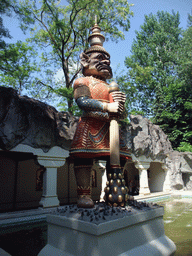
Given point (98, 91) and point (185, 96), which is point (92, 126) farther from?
point (185, 96)

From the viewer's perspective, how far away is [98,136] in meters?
2.68

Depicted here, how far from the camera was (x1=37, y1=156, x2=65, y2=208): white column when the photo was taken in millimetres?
6883

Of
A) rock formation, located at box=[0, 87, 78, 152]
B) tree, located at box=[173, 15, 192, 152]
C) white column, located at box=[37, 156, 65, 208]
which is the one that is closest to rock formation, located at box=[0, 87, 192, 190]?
rock formation, located at box=[0, 87, 78, 152]

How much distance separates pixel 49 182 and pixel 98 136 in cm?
515

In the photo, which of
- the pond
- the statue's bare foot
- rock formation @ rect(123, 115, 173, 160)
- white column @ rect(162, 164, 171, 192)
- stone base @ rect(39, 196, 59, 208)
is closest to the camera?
the statue's bare foot

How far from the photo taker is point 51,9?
12.0 metres

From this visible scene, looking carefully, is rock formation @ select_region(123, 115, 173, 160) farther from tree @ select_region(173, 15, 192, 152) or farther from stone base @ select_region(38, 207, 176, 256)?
stone base @ select_region(38, 207, 176, 256)

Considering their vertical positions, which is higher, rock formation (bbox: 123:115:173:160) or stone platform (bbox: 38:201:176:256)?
rock formation (bbox: 123:115:173:160)

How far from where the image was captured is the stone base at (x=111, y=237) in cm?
179

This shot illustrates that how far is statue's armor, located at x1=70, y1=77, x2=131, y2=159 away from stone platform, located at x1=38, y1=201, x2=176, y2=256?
735mm

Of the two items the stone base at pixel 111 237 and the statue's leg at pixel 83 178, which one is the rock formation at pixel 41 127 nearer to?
the statue's leg at pixel 83 178

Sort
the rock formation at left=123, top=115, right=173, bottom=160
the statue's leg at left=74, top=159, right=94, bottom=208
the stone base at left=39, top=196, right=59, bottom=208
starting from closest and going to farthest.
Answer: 1. the statue's leg at left=74, top=159, right=94, bottom=208
2. the stone base at left=39, top=196, right=59, bottom=208
3. the rock formation at left=123, top=115, right=173, bottom=160

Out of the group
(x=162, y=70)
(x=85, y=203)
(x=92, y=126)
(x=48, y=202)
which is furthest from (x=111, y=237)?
(x=162, y=70)

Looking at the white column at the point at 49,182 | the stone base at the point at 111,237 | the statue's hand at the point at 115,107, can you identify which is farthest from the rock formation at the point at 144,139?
the stone base at the point at 111,237
